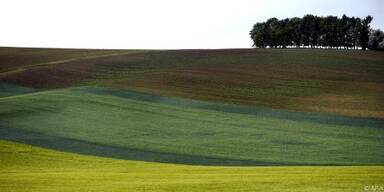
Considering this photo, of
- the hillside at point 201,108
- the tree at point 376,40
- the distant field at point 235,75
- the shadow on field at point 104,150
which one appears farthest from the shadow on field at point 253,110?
the tree at point 376,40

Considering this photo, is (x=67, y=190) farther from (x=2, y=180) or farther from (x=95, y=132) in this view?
(x=95, y=132)

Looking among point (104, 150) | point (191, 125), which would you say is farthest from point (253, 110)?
point (104, 150)

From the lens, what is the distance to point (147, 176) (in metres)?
21.2

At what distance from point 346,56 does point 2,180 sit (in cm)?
4918

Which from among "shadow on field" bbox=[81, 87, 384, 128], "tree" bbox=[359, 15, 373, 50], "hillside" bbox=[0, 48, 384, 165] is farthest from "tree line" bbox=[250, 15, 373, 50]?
"shadow on field" bbox=[81, 87, 384, 128]

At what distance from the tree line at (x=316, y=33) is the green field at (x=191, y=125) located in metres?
32.0

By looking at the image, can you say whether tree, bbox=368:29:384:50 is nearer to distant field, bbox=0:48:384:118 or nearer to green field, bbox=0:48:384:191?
distant field, bbox=0:48:384:118

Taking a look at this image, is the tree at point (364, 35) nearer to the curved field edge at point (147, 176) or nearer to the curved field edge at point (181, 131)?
the curved field edge at point (181, 131)

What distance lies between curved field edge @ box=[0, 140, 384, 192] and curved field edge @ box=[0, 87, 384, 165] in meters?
2.15

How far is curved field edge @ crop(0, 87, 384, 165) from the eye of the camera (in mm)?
27038

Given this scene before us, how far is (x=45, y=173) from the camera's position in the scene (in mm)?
22344

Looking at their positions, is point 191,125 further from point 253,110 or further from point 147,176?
point 147,176

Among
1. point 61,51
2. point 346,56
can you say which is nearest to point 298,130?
point 346,56

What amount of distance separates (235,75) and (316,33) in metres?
44.9
